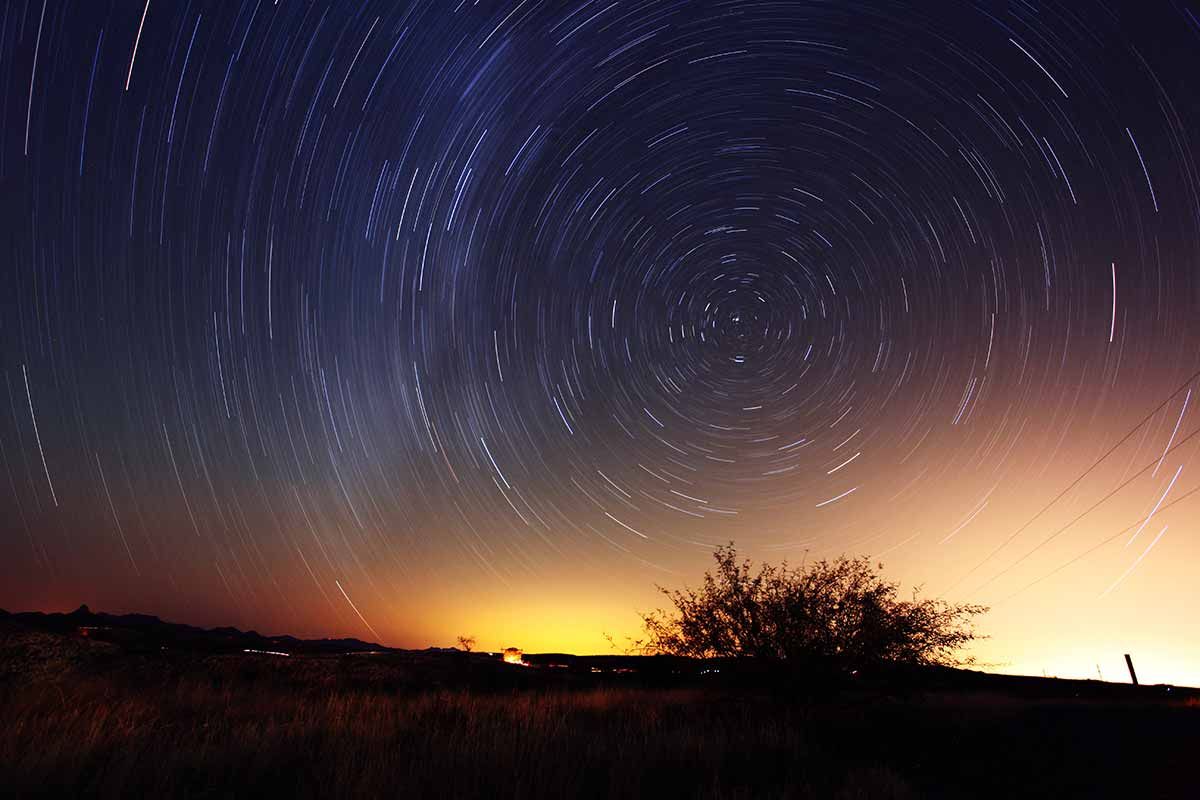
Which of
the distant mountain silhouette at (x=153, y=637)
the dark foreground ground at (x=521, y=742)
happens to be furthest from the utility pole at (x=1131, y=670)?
the distant mountain silhouette at (x=153, y=637)

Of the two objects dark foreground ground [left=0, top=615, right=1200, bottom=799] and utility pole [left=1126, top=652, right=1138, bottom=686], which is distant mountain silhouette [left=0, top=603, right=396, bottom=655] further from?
utility pole [left=1126, top=652, right=1138, bottom=686]

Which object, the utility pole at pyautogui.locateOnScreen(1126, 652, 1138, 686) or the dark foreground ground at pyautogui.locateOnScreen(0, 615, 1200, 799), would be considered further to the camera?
the utility pole at pyautogui.locateOnScreen(1126, 652, 1138, 686)

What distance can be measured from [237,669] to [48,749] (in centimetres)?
1381

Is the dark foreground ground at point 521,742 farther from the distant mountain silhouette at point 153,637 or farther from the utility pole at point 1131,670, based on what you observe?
the utility pole at point 1131,670

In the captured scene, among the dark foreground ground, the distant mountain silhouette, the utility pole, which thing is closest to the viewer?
the dark foreground ground

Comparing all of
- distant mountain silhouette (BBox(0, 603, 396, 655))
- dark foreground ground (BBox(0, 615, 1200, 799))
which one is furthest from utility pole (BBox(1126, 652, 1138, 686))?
distant mountain silhouette (BBox(0, 603, 396, 655))

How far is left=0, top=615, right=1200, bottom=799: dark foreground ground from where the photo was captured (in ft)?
16.9

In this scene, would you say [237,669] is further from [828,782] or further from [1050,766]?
[1050,766]

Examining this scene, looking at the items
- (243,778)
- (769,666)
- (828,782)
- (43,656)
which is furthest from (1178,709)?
(43,656)

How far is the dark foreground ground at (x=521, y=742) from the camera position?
5164mm

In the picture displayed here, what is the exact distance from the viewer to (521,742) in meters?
6.79

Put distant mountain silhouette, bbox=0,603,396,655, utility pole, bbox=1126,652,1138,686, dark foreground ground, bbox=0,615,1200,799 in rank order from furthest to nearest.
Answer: utility pole, bbox=1126,652,1138,686 < distant mountain silhouette, bbox=0,603,396,655 < dark foreground ground, bbox=0,615,1200,799

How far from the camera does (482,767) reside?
5.65 m

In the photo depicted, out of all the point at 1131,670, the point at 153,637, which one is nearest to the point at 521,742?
the point at 153,637
